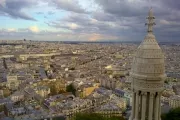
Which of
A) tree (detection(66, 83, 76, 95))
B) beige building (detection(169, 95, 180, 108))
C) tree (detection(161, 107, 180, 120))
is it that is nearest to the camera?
tree (detection(161, 107, 180, 120))

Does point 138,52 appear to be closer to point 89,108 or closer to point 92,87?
point 89,108

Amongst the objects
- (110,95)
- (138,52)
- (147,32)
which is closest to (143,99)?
(138,52)

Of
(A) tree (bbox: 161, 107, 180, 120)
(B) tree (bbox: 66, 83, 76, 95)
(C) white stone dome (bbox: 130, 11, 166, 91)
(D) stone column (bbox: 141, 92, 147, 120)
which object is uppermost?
(C) white stone dome (bbox: 130, 11, 166, 91)

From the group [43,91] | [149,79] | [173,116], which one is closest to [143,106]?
[149,79]

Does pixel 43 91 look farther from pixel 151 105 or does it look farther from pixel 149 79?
pixel 149 79

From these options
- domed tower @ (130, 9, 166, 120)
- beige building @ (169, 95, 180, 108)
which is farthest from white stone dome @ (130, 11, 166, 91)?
beige building @ (169, 95, 180, 108)

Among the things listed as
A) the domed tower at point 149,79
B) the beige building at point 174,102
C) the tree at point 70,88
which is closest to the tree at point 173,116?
the beige building at point 174,102

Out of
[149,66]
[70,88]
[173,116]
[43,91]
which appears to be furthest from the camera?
[70,88]

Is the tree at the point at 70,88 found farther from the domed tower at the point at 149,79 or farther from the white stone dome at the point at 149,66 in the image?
the white stone dome at the point at 149,66

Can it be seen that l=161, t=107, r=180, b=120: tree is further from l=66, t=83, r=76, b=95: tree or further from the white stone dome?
l=66, t=83, r=76, b=95: tree
